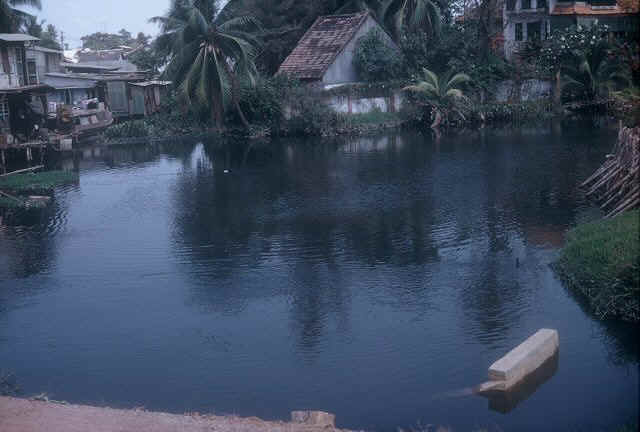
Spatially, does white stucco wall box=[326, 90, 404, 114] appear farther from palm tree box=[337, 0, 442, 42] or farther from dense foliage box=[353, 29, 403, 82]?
palm tree box=[337, 0, 442, 42]

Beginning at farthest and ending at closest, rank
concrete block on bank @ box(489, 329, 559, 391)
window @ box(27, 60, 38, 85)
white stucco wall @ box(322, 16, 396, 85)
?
white stucco wall @ box(322, 16, 396, 85) < window @ box(27, 60, 38, 85) < concrete block on bank @ box(489, 329, 559, 391)

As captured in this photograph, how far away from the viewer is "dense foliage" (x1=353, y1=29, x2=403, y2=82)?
41.4 metres

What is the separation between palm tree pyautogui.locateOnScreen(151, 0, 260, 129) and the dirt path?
28.9 m

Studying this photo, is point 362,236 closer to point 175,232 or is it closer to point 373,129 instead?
point 175,232

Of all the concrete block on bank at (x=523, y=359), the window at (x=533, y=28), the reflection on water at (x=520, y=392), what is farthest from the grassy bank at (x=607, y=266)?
the window at (x=533, y=28)

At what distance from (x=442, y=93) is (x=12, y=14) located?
23.5 metres

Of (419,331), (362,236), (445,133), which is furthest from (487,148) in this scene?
(419,331)

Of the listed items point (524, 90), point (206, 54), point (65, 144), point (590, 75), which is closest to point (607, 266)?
point (206, 54)

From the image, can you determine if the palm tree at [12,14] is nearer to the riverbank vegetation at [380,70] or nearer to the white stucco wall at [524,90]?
the riverbank vegetation at [380,70]

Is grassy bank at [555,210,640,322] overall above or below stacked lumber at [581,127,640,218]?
below

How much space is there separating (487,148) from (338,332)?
801 inches

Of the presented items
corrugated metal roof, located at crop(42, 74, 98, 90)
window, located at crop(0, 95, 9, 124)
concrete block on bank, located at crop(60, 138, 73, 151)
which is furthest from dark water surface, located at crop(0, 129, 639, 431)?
corrugated metal roof, located at crop(42, 74, 98, 90)

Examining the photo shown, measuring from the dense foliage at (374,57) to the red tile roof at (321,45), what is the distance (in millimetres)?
853

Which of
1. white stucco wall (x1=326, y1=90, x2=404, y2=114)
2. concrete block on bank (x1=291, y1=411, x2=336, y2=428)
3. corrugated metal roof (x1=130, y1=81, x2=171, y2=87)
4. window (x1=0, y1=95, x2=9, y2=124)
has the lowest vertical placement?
concrete block on bank (x1=291, y1=411, x2=336, y2=428)
